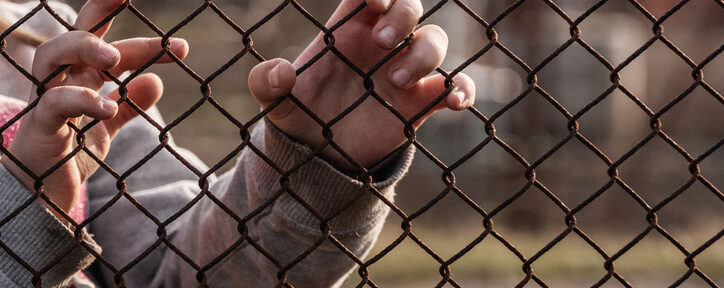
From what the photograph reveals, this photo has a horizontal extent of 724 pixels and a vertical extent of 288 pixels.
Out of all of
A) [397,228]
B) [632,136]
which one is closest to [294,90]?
[397,228]

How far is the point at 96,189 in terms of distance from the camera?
2.09 meters

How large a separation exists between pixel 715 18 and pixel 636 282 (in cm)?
513

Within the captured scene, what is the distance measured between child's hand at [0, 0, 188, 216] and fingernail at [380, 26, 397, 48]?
1.03ft

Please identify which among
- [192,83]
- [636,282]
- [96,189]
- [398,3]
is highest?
[192,83]

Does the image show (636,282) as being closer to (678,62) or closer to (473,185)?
(473,185)

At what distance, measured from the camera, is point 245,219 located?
1.43m

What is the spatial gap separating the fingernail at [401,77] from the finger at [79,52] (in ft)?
1.40

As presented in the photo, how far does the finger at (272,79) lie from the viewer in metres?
1.33

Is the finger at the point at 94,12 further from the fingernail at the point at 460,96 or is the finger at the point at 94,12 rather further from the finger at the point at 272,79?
the fingernail at the point at 460,96

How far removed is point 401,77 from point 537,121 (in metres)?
8.77

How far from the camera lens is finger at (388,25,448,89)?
1366 mm

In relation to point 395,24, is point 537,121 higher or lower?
higher

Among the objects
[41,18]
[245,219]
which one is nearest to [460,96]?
[245,219]

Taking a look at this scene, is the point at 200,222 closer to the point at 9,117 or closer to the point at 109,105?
the point at 9,117
